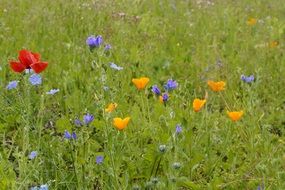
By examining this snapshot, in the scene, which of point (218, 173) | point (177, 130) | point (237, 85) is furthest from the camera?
point (237, 85)

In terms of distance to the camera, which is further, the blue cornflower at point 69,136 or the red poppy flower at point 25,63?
the blue cornflower at point 69,136

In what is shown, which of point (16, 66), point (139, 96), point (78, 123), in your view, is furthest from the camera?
point (139, 96)

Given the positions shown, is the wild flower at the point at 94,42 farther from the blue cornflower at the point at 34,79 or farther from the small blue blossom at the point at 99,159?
the small blue blossom at the point at 99,159

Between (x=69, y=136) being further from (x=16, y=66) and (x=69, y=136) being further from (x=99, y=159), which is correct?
(x=16, y=66)

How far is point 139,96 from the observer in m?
2.88

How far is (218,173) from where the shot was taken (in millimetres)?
2293

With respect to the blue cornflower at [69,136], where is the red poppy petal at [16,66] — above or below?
above

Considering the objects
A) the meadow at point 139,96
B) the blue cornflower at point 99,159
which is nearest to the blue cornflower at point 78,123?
the meadow at point 139,96

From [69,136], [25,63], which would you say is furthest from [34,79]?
[69,136]

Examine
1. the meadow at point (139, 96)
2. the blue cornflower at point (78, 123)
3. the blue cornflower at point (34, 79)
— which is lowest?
the meadow at point (139, 96)

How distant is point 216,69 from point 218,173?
139cm

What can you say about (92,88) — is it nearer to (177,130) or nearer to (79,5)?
(177,130)

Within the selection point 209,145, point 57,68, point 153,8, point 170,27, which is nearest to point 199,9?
point 153,8

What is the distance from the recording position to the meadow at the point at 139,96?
195cm
